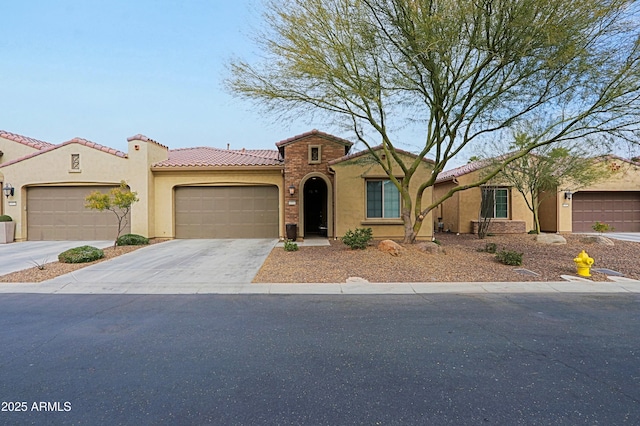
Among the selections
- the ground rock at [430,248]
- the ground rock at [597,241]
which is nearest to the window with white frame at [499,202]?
the ground rock at [597,241]

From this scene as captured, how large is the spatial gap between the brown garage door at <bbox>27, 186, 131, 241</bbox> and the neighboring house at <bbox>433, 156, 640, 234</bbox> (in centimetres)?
1738

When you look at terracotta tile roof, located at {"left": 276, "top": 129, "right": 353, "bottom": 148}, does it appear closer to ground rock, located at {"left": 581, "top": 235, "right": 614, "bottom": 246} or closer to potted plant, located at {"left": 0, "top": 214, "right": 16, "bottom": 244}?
ground rock, located at {"left": 581, "top": 235, "right": 614, "bottom": 246}

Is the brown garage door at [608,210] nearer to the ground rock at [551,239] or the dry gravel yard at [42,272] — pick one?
the ground rock at [551,239]

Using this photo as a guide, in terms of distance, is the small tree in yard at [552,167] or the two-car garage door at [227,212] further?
the two-car garage door at [227,212]

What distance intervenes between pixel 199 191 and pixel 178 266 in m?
7.02

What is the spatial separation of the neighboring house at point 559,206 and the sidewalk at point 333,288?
35.2ft

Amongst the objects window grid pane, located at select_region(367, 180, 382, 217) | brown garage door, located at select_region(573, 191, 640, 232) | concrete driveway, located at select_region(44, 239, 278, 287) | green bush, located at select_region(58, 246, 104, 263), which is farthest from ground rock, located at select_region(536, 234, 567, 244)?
green bush, located at select_region(58, 246, 104, 263)

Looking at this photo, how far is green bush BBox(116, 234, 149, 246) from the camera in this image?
13.5 metres

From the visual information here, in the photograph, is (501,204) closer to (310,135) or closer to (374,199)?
(374,199)

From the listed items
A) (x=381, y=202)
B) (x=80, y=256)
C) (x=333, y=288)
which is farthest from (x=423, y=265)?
(x=80, y=256)

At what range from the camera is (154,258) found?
10.9 meters

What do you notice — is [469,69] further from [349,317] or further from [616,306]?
[349,317]

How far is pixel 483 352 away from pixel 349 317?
198 centimetres

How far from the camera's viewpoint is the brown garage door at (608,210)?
1922 cm
